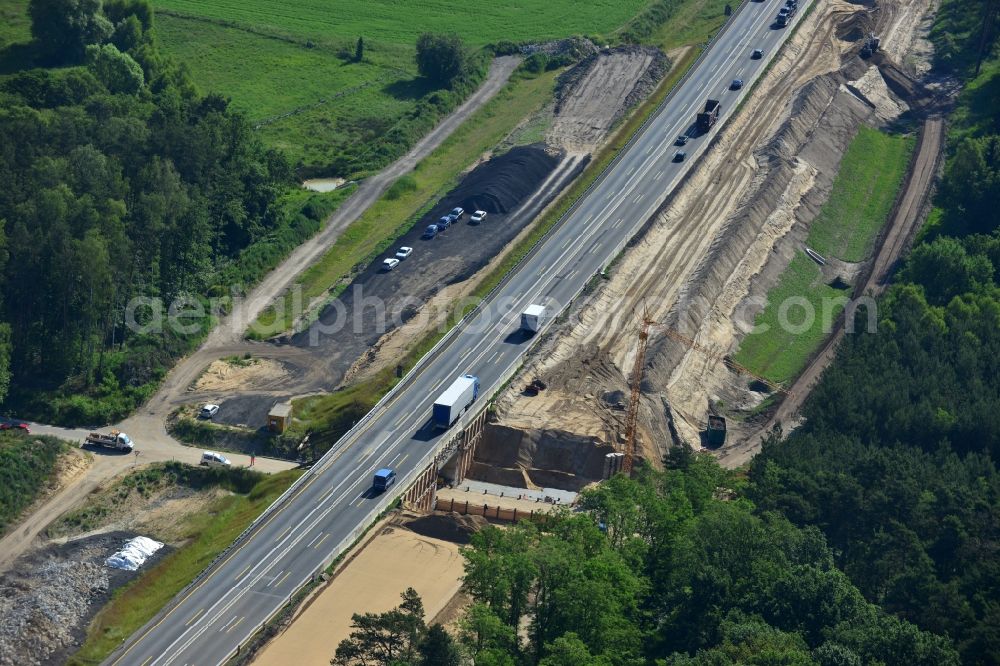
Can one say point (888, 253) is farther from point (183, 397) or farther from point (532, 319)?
point (183, 397)

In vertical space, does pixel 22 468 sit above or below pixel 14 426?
above

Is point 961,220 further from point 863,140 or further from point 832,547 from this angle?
point 832,547

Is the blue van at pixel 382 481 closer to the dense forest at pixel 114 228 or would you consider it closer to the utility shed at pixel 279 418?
the utility shed at pixel 279 418

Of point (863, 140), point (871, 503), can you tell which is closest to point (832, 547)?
point (871, 503)

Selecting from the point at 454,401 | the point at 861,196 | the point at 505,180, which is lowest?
the point at 454,401

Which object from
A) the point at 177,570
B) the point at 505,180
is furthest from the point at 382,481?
the point at 505,180

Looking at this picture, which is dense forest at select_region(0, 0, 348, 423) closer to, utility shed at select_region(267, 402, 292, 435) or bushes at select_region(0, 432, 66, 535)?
bushes at select_region(0, 432, 66, 535)
